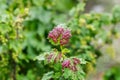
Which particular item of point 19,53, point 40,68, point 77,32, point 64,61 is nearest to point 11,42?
point 19,53

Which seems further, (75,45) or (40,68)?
(75,45)

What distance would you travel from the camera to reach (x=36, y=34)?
3805 millimetres

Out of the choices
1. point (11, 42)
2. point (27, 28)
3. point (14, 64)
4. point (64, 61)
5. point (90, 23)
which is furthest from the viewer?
point (27, 28)

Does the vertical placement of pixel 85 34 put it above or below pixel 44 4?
below

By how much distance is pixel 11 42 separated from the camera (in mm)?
3123

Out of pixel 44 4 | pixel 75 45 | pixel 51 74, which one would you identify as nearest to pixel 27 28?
pixel 44 4

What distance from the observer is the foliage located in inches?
123

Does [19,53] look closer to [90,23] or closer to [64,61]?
[90,23]

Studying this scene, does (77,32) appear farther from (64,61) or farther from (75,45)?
(64,61)

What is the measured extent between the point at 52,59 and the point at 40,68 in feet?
3.27

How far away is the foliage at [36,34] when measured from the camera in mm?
3127

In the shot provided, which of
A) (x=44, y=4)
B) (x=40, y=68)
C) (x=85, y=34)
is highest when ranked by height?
(x=44, y=4)

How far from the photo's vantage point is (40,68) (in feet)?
11.0

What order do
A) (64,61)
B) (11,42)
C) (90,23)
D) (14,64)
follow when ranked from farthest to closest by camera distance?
(90,23)
(14,64)
(11,42)
(64,61)
